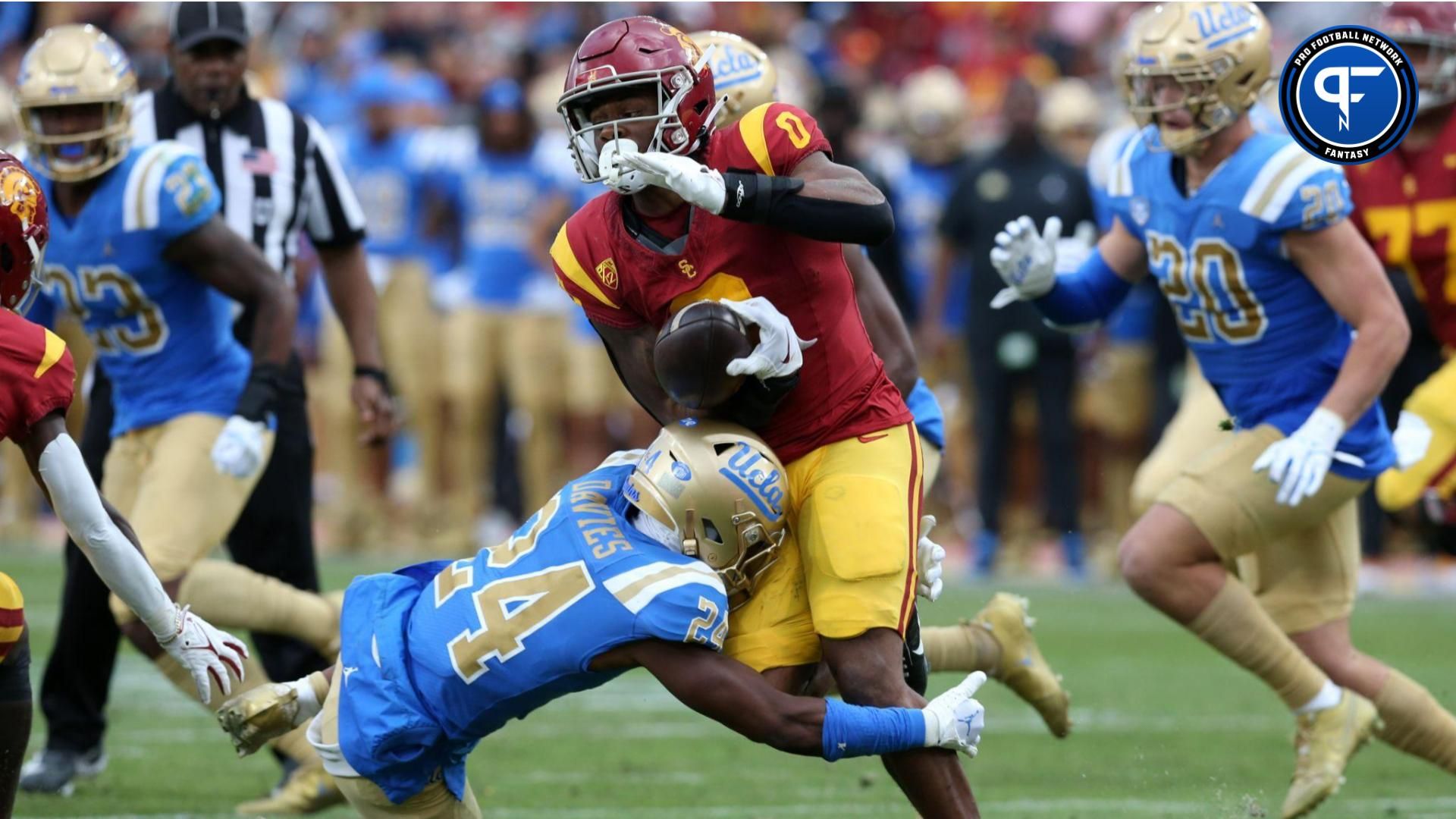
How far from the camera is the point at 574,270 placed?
4285 mm

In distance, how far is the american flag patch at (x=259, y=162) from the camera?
5.82 metres

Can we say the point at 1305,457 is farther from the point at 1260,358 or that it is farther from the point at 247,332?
the point at 247,332

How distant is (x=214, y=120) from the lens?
5852mm

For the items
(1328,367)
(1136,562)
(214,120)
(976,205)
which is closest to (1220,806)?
(1136,562)

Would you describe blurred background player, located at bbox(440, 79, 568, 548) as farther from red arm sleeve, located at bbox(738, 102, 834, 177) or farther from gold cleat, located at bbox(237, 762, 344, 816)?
red arm sleeve, located at bbox(738, 102, 834, 177)

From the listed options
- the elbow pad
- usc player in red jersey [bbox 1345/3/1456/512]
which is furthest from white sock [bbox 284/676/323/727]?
usc player in red jersey [bbox 1345/3/1456/512]

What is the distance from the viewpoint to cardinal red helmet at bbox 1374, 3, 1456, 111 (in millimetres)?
5871

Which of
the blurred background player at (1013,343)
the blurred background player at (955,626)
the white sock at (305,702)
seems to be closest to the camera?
the white sock at (305,702)

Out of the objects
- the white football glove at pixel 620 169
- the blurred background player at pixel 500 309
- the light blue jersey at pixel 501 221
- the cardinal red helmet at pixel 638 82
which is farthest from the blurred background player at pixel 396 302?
the white football glove at pixel 620 169

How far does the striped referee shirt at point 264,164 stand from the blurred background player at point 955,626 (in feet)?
5.39

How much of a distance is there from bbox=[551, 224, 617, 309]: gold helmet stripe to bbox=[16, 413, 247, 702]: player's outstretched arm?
1017mm

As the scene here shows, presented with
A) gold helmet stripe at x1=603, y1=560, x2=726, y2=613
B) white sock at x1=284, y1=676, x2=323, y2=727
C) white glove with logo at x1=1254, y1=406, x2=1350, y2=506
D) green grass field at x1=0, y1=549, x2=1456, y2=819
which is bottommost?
green grass field at x1=0, y1=549, x2=1456, y2=819

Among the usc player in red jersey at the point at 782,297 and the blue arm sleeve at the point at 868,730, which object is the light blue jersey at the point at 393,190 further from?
the blue arm sleeve at the point at 868,730

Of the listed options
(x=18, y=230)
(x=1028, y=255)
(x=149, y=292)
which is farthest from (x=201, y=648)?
(x=1028, y=255)
